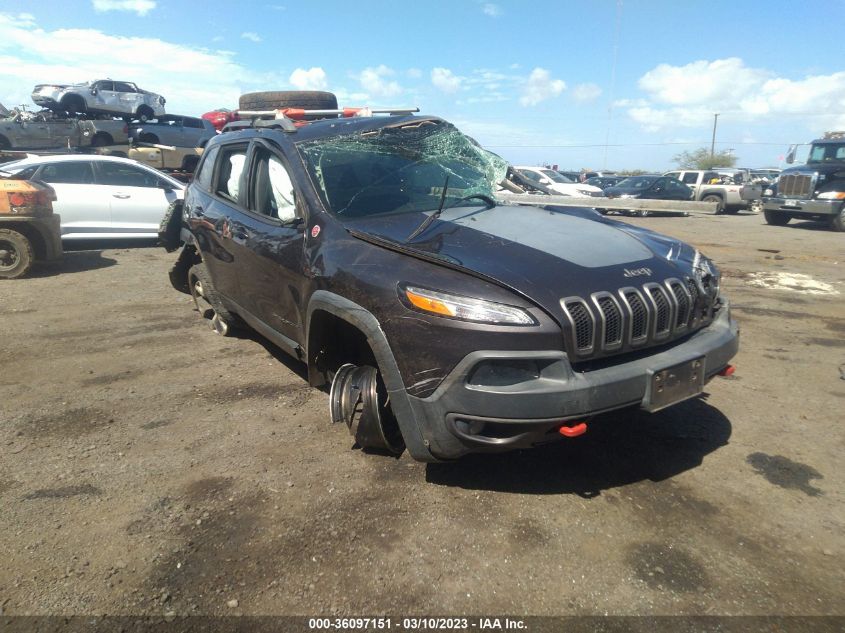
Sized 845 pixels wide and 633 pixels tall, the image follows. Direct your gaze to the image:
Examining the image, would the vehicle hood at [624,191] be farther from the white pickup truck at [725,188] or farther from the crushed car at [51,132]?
the crushed car at [51,132]

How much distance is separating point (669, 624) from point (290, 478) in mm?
1801

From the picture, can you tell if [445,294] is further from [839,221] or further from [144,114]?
[144,114]

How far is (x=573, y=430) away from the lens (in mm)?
2443

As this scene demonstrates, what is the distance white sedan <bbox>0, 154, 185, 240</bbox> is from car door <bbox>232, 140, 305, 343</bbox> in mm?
6633

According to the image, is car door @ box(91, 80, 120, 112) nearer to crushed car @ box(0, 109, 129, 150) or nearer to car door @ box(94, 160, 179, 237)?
crushed car @ box(0, 109, 129, 150)

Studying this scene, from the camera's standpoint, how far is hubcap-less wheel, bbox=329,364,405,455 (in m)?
2.90

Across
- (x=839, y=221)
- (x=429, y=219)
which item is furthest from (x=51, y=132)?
(x=839, y=221)

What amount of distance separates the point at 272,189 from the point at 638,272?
228 centimetres

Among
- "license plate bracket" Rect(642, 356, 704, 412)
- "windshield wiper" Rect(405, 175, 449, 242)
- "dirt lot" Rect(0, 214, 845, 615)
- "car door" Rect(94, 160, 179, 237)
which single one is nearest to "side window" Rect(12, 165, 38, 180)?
"car door" Rect(94, 160, 179, 237)

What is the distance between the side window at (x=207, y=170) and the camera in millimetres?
4855

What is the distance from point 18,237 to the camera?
7832mm

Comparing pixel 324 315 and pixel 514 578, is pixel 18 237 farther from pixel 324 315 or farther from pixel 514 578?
pixel 514 578

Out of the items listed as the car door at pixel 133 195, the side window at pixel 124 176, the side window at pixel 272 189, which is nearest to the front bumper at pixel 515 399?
the side window at pixel 272 189

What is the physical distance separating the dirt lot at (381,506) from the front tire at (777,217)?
14.1m
